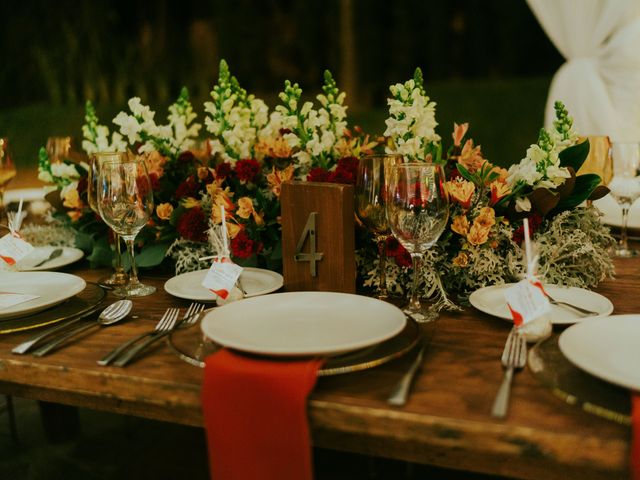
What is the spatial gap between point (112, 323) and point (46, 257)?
0.50m

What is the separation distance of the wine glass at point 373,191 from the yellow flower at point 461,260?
139 millimetres

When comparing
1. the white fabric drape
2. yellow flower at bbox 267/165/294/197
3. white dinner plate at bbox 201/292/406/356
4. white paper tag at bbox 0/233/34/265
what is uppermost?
the white fabric drape

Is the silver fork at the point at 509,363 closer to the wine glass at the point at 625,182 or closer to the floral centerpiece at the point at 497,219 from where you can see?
the floral centerpiece at the point at 497,219

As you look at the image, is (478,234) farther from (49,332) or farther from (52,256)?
(52,256)

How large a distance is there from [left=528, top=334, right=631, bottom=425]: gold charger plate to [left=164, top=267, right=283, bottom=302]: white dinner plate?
495mm

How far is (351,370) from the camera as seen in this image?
A: 0.74 metres

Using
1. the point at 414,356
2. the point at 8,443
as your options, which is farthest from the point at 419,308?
the point at 8,443

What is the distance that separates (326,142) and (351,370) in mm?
637

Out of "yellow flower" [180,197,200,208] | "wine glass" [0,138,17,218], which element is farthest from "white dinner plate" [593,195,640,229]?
"wine glass" [0,138,17,218]

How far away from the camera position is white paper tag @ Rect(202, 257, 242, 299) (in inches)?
39.7

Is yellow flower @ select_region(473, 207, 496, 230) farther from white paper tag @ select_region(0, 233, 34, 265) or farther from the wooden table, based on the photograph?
white paper tag @ select_region(0, 233, 34, 265)

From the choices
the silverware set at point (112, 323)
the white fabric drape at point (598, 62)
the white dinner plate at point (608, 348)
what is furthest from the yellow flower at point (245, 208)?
the white fabric drape at point (598, 62)

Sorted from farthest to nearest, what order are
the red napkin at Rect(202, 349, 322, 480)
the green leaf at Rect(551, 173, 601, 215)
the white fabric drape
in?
the white fabric drape
the green leaf at Rect(551, 173, 601, 215)
the red napkin at Rect(202, 349, 322, 480)

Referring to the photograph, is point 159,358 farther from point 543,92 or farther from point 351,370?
point 543,92
